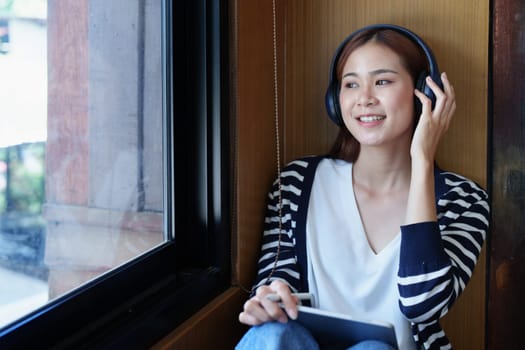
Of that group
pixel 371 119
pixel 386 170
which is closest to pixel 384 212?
pixel 386 170

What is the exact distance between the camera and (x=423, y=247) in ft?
3.31

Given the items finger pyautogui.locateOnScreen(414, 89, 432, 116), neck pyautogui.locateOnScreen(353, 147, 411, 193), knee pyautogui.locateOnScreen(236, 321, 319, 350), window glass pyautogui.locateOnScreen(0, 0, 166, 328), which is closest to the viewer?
window glass pyautogui.locateOnScreen(0, 0, 166, 328)

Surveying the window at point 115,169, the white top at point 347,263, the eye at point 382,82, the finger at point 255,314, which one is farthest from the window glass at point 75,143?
the eye at point 382,82

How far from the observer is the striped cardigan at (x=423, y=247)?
101cm

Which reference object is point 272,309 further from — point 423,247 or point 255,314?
point 423,247

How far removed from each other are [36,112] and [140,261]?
1.14 feet

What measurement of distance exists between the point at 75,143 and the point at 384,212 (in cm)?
68

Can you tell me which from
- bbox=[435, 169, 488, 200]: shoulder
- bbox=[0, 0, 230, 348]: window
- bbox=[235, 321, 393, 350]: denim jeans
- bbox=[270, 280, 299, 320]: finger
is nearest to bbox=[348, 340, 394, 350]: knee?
bbox=[235, 321, 393, 350]: denim jeans

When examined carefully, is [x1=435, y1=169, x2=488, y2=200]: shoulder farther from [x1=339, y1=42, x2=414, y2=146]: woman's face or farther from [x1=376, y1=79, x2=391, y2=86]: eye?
[x1=376, y1=79, x2=391, y2=86]: eye

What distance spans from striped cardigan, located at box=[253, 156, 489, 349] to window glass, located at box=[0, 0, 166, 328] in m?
0.29

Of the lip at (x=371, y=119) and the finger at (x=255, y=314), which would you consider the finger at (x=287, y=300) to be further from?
the lip at (x=371, y=119)

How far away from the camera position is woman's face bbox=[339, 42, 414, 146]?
3.81ft

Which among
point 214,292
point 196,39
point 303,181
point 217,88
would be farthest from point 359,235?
point 196,39

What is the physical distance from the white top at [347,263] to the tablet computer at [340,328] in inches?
6.7
